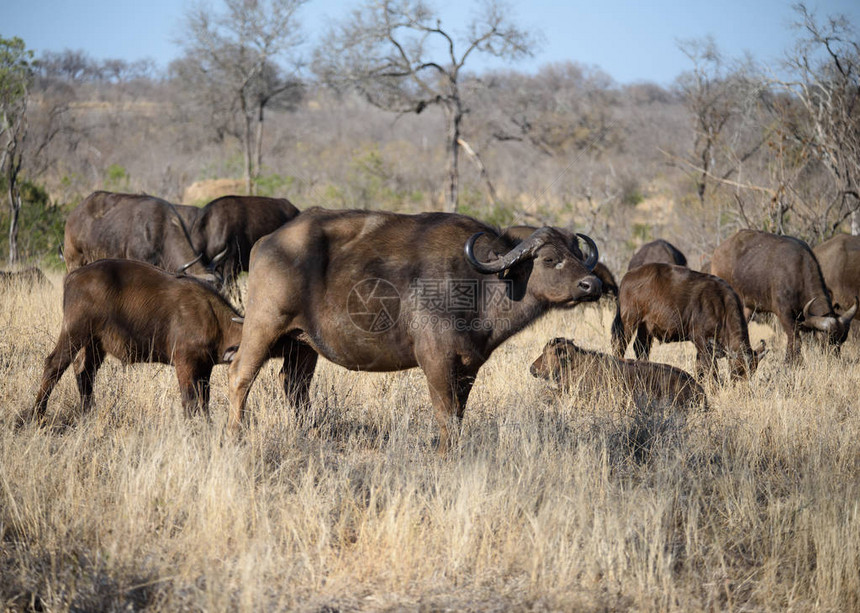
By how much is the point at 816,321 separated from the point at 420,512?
809cm

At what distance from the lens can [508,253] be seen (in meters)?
5.96

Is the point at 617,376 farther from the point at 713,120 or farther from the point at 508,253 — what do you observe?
the point at 713,120

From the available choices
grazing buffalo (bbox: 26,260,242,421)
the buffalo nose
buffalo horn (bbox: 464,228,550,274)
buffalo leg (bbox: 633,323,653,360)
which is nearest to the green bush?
grazing buffalo (bbox: 26,260,242,421)

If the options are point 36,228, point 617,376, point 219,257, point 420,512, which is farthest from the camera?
point 36,228

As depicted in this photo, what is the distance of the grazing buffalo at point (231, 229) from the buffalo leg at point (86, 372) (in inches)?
279

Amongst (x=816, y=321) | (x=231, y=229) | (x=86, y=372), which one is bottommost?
(x=86, y=372)

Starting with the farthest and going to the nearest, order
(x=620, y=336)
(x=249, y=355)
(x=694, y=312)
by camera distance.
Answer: (x=620, y=336) → (x=694, y=312) → (x=249, y=355)

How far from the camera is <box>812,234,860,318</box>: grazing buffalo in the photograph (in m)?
12.3

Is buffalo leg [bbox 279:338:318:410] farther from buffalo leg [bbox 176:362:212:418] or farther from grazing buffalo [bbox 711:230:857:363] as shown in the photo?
grazing buffalo [bbox 711:230:857:363]

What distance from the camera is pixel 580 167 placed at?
36.6 meters

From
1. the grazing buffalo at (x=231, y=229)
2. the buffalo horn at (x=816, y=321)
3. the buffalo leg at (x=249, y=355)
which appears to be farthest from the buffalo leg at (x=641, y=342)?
the grazing buffalo at (x=231, y=229)

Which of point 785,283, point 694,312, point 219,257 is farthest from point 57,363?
point 785,283

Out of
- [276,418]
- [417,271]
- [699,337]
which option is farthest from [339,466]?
[699,337]

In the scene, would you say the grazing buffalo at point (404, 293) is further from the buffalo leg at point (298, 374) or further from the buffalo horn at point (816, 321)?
the buffalo horn at point (816, 321)
